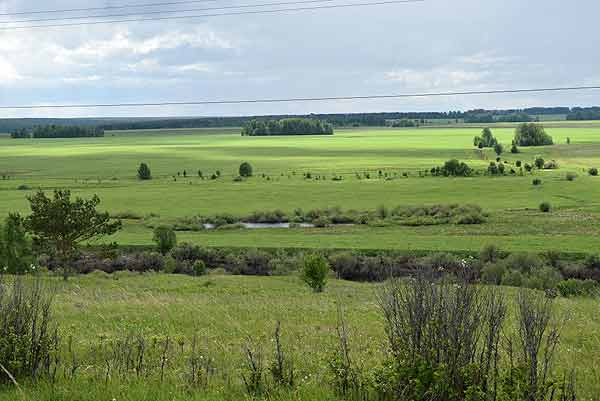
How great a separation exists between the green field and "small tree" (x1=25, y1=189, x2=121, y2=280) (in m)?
22.0

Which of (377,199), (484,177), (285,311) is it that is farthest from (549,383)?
(484,177)

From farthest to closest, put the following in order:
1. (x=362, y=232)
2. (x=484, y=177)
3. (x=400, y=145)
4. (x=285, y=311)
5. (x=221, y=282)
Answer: (x=400, y=145)
(x=484, y=177)
(x=362, y=232)
(x=221, y=282)
(x=285, y=311)

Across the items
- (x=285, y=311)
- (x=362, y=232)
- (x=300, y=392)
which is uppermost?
(x=300, y=392)

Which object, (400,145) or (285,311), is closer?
(285,311)

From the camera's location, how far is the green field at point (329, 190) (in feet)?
193

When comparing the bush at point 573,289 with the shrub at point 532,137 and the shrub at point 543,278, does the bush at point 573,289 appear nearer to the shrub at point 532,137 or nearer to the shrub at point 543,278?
the shrub at point 543,278

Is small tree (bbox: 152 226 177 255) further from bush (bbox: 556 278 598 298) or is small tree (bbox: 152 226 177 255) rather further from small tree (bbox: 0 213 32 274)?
bush (bbox: 556 278 598 298)

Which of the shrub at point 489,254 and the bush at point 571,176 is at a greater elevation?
the bush at point 571,176

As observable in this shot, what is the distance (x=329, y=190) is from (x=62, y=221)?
63920 mm

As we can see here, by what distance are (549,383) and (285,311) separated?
10629mm

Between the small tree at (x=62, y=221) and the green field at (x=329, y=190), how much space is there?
21978mm

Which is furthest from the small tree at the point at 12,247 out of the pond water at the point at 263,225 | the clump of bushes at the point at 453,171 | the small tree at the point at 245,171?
the clump of bushes at the point at 453,171

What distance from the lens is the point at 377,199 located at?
85.7m

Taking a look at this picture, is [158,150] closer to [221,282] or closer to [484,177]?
[484,177]
